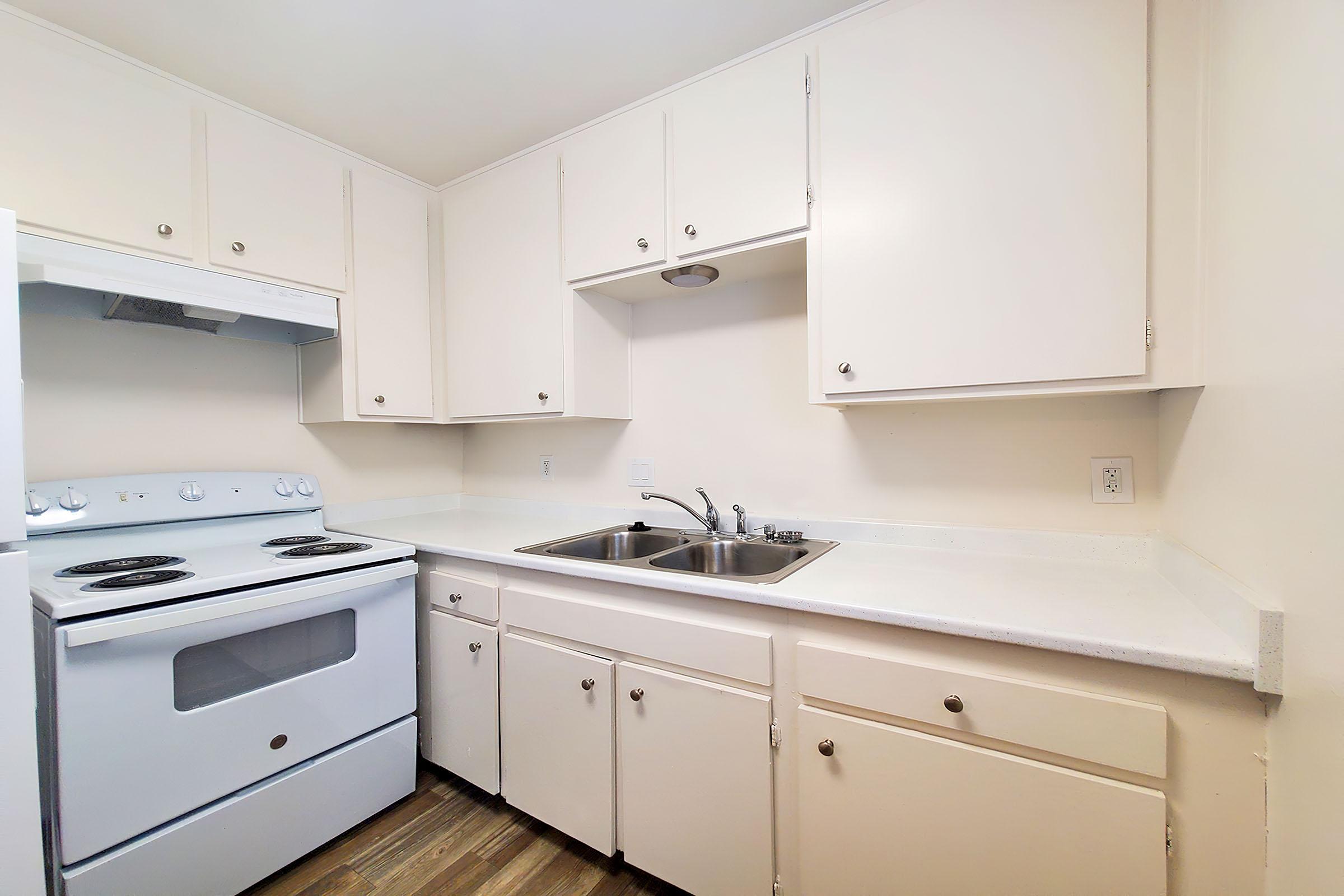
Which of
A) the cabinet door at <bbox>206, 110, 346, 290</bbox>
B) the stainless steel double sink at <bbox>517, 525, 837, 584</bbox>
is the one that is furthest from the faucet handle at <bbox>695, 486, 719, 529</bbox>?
the cabinet door at <bbox>206, 110, 346, 290</bbox>

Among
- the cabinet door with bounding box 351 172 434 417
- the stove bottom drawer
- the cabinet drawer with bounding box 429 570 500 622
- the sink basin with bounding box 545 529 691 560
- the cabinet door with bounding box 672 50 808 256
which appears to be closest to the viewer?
the stove bottom drawer

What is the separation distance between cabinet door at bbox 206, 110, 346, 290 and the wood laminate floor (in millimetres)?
1849

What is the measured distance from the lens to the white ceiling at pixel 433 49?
137 centimetres

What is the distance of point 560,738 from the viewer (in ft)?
4.88

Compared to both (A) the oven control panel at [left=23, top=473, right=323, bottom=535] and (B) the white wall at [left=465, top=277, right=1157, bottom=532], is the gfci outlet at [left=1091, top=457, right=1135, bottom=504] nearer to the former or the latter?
(B) the white wall at [left=465, top=277, right=1157, bottom=532]

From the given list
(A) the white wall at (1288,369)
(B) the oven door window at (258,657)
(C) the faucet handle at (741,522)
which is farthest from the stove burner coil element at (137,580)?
(A) the white wall at (1288,369)

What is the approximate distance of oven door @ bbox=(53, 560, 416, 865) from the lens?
1.12 metres

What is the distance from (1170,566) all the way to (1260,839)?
54cm

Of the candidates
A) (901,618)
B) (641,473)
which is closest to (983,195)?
(901,618)

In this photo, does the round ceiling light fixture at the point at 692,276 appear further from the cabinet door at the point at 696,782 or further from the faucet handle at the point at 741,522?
the cabinet door at the point at 696,782

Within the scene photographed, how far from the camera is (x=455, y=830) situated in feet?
5.30

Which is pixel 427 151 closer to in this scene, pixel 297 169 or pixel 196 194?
pixel 297 169

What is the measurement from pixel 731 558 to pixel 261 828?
150 centimetres

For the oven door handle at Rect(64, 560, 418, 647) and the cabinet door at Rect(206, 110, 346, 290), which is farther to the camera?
the cabinet door at Rect(206, 110, 346, 290)
